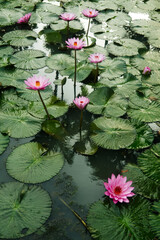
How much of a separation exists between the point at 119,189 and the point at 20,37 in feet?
8.03

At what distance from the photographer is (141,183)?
1561 millimetres

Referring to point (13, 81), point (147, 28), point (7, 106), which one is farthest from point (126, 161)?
point (147, 28)

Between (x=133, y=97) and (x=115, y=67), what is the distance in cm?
49

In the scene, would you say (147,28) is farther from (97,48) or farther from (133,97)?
(133,97)

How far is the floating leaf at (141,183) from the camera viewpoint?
1503 mm

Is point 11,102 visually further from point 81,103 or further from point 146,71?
point 146,71

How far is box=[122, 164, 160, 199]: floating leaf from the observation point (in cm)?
150

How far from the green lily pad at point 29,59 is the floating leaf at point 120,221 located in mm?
1720

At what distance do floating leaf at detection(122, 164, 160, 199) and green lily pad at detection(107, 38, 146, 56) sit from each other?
5.52 ft

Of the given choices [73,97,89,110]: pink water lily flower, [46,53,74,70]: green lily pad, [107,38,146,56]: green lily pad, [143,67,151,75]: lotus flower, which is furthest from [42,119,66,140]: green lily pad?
[107,38,146,56]: green lily pad

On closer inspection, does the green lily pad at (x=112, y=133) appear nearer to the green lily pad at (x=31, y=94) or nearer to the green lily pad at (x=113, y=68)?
the green lily pad at (x=31, y=94)

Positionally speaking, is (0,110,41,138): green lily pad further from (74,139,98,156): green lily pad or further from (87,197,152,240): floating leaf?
(87,197,152,240): floating leaf

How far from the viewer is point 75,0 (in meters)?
4.21

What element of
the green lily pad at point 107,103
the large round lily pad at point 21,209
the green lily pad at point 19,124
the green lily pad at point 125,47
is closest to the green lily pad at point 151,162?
the green lily pad at point 107,103
